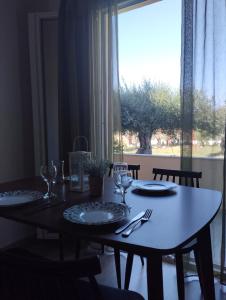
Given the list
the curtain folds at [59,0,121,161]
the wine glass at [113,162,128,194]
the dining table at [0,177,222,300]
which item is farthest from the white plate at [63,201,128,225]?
the curtain folds at [59,0,121,161]

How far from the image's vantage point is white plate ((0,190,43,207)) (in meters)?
1.46

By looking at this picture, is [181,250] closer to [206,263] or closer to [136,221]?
[206,263]

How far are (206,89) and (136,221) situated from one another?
1.28 metres

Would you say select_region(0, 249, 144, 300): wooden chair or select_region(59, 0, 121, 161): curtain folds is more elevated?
select_region(59, 0, 121, 161): curtain folds

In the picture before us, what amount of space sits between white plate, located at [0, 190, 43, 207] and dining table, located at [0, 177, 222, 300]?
0.03 meters

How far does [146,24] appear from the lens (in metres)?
2.88

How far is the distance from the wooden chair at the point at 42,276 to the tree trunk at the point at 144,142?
7.27 feet

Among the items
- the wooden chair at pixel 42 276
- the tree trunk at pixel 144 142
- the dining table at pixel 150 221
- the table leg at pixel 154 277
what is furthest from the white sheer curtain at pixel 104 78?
the wooden chair at pixel 42 276

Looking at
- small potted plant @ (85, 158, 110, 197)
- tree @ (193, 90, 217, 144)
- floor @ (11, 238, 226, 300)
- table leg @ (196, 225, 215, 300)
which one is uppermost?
tree @ (193, 90, 217, 144)

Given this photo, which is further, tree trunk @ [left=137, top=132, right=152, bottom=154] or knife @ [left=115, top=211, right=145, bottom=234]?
tree trunk @ [left=137, top=132, right=152, bottom=154]

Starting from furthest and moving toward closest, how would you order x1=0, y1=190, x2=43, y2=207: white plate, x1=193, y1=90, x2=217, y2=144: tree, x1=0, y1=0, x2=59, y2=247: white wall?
x1=0, y1=0, x2=59, y2=247: white wall → x1=193, y1=90, x2=217, y2=144: tree → x1=0, y1=190, x2=43, y2=207: white plate

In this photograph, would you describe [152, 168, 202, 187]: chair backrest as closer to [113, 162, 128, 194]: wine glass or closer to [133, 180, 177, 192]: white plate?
[133, 180, 177, 192]: white plate

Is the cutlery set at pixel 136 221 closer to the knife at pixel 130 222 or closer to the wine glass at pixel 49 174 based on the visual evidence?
the knife at pixel 130 222

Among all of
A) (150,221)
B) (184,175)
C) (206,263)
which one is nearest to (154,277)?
(150,221)
